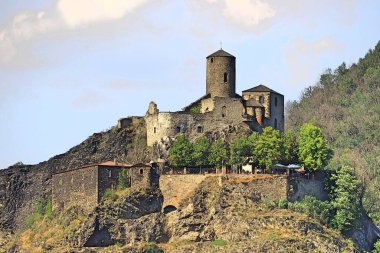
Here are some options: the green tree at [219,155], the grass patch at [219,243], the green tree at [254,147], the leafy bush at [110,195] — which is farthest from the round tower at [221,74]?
the grass patch at [219,243]

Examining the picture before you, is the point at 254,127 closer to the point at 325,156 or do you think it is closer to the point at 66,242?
the point at 325,156

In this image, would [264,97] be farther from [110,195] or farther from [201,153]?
[110,195]

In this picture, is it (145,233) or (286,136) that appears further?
(286,136)

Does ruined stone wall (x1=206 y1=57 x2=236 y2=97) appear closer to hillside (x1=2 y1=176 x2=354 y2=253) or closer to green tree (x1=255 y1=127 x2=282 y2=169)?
green tree (x1=255 y1=127 x2=282 y2=169)

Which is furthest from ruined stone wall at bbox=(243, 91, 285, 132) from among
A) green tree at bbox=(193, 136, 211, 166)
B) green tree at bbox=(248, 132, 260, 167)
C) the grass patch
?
the grass patch

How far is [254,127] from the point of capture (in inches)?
4053

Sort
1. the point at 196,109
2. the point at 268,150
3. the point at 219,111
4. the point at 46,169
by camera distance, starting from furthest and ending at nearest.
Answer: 1. the point at 46,169
2. the point at 196,109
3. the point at 219,111
4. the point at 268,150

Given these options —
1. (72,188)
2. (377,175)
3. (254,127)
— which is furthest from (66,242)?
(377,175)

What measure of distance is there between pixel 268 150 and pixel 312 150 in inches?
162

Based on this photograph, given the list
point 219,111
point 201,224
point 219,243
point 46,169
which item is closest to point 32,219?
point 46,169

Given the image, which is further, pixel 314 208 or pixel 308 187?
pixel 308 187

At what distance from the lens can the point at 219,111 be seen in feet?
335

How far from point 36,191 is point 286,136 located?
23.1 meters

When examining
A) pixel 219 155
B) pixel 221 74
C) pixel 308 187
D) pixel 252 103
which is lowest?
pixel 308 187
